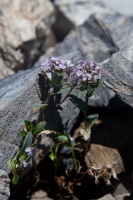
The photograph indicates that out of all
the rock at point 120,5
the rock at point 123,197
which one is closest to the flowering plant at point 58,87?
the rock at point 123,197

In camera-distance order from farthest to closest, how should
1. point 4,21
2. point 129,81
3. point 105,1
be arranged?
point 105,1, point 4,21, point 129,81

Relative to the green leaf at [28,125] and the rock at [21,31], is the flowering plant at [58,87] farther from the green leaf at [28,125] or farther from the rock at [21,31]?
the rock at [21,31]

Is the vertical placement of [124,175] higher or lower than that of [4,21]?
lower

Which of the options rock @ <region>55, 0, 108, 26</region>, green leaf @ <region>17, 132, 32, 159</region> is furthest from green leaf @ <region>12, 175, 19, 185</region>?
rock @ <region>55, 0, 108, 26</region>

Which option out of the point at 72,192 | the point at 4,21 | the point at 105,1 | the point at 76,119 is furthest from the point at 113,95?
the point at 105,1

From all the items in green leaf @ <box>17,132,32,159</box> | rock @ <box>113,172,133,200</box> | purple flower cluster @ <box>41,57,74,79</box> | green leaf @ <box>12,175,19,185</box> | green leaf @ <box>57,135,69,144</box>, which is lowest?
rock @ <box>113,172,133,200</box>

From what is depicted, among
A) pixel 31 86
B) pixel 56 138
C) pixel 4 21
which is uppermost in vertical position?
pixel 4 21

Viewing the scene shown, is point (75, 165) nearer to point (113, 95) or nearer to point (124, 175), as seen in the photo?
point (124, 175)

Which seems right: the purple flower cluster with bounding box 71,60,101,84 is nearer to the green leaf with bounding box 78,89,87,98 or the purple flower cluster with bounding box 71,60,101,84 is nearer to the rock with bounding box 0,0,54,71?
the green leaf with bounding box 78,89,87,98
